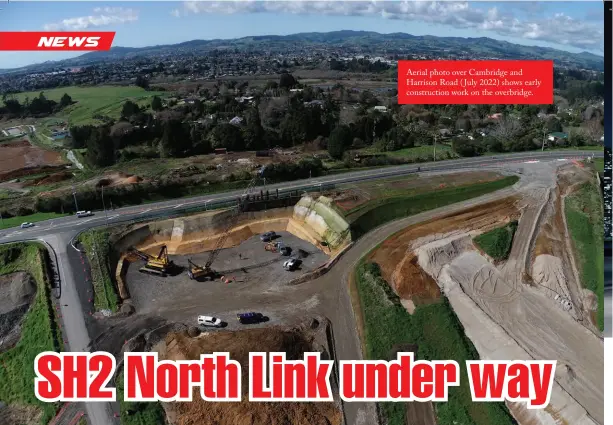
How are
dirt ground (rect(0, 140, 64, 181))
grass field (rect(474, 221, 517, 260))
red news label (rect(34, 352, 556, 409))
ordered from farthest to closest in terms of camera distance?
1. dirt ground (rect(0, 140, 64, 181))
2. grass field (rect(474, 221, 517, 260))
3. red news label (rect(34, 352, 556, 409))

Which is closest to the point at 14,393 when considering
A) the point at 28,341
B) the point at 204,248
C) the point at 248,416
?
the point at 28,341

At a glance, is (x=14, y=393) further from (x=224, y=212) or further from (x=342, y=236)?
(x=342, y=236)

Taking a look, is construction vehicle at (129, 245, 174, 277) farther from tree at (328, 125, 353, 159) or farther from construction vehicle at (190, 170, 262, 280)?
tree at (328, 125, 353, 159)

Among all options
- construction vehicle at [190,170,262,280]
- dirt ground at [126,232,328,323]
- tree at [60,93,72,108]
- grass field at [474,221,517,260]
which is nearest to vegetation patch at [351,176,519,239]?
dirt ground at [126,232,328,323]

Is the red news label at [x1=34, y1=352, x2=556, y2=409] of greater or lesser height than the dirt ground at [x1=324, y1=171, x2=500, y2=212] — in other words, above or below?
below

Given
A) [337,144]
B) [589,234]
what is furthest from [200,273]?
[589,234]

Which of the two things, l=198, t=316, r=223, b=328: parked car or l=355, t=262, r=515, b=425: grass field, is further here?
l=198, t=316, r=223, b=328: parked car

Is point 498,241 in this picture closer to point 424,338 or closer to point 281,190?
point 424,338
